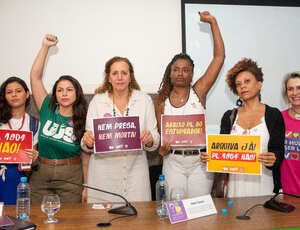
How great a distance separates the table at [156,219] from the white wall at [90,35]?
2346 millimetres

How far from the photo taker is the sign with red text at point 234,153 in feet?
7.49

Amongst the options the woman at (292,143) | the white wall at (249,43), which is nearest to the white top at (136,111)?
the woman at (292,143)

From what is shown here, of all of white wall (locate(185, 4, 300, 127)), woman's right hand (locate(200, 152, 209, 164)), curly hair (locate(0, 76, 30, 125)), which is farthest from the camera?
white wall (locate(185, 4, 300, 127))

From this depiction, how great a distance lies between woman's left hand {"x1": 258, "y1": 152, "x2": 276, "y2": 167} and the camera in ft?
7.41

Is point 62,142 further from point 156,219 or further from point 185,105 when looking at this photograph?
point 156,219

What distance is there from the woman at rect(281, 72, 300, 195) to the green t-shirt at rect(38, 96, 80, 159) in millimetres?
2058

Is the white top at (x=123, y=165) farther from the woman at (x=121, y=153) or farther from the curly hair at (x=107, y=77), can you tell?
the curly hair at (x=107, y=77)

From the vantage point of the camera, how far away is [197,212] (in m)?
1.83

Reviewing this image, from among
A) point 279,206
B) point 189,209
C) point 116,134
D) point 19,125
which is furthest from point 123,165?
point 279,206

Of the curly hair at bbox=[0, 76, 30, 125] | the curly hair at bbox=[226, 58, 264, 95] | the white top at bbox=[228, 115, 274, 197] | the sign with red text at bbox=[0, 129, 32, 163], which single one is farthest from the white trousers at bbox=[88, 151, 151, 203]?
the curly hair at bbox=[226, 58, 264, 95]

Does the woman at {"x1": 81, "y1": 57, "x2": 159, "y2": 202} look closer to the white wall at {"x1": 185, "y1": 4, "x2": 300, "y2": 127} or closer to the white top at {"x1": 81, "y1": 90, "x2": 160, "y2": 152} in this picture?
the white top at {"x1": 81, "y1": 90, "x2": 160, "y2": 152}

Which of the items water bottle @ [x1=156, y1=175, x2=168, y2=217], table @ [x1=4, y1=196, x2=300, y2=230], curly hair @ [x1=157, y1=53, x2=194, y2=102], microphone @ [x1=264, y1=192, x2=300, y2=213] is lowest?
table @ [x1=4, y1=196, x2=300, y2=230]

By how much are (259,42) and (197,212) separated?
316 centimetres

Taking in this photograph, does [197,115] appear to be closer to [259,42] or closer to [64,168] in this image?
[64,168]
